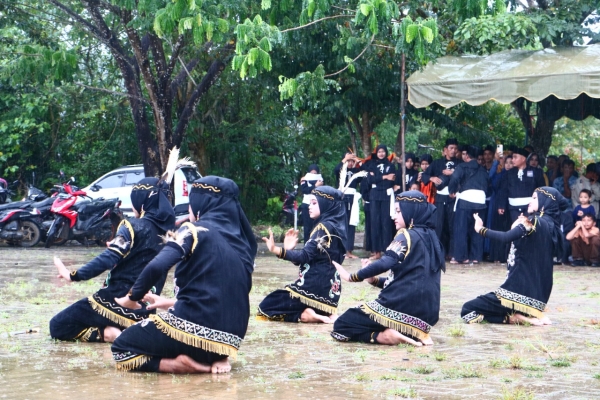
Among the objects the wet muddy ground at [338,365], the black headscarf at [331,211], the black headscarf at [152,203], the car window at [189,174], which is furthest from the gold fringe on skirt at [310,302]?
the car window at [189,174]

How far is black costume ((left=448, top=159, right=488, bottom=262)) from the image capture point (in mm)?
15500

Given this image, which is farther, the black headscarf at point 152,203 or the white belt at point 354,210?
the white belt at point 354,210

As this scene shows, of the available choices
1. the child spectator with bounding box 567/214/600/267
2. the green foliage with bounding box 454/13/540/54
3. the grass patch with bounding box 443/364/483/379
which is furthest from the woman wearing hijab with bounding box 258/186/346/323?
the child spectator with bounding box 567/214/600/267

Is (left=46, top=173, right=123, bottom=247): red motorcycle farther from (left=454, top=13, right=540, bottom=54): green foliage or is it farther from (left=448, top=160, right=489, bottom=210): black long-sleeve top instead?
(left=454, top=13, right=540, bottom=54): green foliage

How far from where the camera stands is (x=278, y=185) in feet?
79.7

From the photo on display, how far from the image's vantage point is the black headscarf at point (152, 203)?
24.6ft

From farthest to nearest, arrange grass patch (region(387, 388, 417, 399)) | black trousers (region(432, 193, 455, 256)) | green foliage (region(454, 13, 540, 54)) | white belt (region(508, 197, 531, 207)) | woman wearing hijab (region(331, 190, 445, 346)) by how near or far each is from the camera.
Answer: black trousers (region(432, 193, 455, 256)) < white belt (region(508, 197, 531, 207)) < green foliage (region(454, 13, 540, 54)) < woman wearing hijab (region(331, 190, 445, 346)) < grass patch (region(387, 388, 417, 399))

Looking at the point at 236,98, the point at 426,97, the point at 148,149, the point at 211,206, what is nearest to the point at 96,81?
the point at 236,98

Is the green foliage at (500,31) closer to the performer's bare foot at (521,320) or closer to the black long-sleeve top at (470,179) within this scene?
the black long-sleeve top at (470,179)

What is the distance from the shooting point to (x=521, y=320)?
9.01 m

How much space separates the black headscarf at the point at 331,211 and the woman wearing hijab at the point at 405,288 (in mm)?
1189

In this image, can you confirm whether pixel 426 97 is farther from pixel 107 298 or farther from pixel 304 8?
pixel 107 298

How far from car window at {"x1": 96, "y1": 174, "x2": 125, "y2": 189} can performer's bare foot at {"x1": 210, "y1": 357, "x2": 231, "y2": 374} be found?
47.4 ft

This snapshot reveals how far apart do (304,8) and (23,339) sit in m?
6.82
